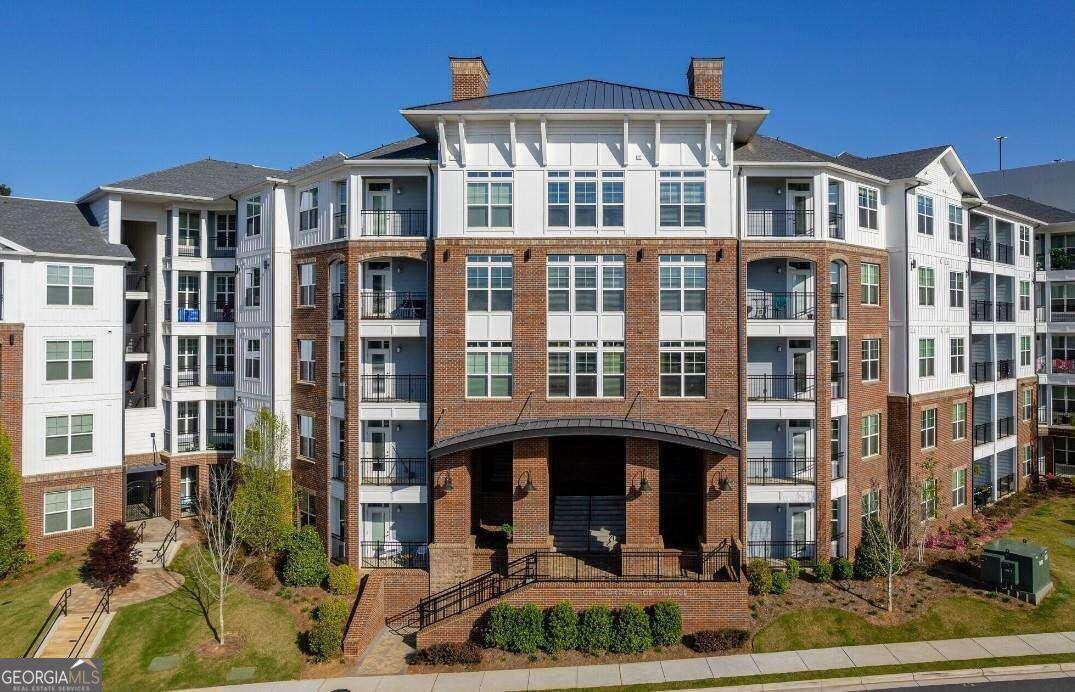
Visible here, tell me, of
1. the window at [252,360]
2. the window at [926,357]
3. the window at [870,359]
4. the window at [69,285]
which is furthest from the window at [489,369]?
the window at [926,357]

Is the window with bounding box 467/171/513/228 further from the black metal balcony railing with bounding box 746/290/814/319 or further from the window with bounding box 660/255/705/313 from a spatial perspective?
the black metal balcony railing with bounding box 746/290/814/319

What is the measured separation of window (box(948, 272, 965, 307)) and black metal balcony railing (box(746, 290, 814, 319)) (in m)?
9.76

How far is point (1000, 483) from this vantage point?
33375mm

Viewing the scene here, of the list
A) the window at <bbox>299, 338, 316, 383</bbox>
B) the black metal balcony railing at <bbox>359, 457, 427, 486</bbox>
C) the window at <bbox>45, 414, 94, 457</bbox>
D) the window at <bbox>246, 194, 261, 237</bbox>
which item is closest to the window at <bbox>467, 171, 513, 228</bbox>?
the window at <bbox>299, 338, 316, 383</bbox>

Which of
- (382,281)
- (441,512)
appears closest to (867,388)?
(441,512)

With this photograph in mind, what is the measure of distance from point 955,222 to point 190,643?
35337 mm

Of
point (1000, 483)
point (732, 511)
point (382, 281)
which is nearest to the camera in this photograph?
point (732, 511)

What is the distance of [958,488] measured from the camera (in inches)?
1168

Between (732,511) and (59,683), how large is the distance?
69.3 ft

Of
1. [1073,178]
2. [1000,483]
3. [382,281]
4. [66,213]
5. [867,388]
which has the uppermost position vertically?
[1073,178]

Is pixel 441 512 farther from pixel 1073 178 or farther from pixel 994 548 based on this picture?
pixel 1073 178

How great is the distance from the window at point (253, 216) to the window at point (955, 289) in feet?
104

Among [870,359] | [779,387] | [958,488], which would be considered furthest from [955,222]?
[779,387]

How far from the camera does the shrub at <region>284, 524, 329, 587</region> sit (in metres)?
22.7
